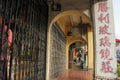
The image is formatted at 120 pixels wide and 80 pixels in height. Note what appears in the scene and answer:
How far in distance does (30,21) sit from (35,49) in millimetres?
755

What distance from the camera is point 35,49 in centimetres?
353

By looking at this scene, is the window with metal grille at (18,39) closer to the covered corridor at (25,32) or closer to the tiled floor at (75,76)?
the covered corridor at (25,32)

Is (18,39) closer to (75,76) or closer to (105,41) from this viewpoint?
(105,41)

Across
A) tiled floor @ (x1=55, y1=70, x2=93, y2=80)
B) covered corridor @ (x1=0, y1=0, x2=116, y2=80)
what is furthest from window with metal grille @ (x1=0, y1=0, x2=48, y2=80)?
tiled floor @ (x1=55, y1=70, x2=93, y2=80)

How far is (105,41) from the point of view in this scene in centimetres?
404

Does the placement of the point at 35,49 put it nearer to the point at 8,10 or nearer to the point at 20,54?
Answer: the point at 20,54

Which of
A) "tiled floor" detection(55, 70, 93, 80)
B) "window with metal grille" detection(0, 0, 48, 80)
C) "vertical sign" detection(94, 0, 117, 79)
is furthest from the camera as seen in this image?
"tiled floor" detection(55, 70, 93, 80)

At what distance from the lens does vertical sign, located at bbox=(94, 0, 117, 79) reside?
12.8 feet

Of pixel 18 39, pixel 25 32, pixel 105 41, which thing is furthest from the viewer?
pixel 105 41

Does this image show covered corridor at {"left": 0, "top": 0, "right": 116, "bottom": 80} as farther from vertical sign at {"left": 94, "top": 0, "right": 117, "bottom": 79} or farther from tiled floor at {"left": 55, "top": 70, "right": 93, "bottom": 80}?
tiled floor at {"left": 55, "top": 70, "right": 93, "bottom": 80}

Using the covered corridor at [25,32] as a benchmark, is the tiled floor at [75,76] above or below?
below

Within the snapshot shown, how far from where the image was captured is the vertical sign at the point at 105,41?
3902 millimetres

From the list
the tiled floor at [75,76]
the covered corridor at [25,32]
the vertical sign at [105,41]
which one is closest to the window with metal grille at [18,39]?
the covered corridor at [25,32]

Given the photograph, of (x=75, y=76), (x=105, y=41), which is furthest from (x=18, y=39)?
(x=75, y=76)
